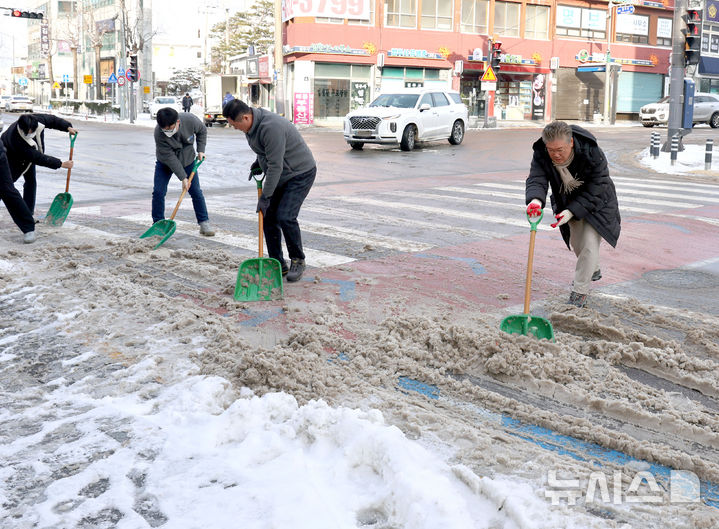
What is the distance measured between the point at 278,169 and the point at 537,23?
149 ft

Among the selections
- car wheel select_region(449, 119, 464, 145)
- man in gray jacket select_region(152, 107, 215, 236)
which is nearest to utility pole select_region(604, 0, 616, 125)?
car wheel select_region(449, 119, 464, 145)

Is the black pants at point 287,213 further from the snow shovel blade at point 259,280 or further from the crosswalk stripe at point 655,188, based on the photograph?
the crosswalk stripe at point 655,188

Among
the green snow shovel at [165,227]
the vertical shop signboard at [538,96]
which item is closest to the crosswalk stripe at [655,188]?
the green snow shovel at [165,227]

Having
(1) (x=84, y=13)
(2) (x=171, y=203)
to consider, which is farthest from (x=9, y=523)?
(1) (x=84, y=13)

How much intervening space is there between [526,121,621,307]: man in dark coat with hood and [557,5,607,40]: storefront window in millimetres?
46189

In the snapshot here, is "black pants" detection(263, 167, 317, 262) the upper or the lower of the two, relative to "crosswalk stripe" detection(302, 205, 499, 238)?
upper

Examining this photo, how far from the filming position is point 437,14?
4369 centimetres

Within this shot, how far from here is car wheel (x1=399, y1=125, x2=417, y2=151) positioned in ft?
71.7

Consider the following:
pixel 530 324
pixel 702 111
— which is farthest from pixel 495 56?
pixel 530 324

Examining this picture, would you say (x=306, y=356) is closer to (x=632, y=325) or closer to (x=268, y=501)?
(x=268, y=501)

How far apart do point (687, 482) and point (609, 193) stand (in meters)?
2.71

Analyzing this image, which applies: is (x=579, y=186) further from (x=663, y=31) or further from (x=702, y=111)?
(x=663, y=31)

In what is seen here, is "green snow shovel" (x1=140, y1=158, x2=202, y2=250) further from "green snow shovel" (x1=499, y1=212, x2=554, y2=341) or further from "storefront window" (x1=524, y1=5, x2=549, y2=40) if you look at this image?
"storefront window" (x1=524, y1=5, x2=549, y2=40)

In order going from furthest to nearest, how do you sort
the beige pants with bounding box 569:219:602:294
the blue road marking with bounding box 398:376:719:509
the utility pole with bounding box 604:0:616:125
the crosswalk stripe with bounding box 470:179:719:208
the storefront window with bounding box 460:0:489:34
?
the utility pole with bounding box 604:0:616:125
the storefront window with bounding box 460:0:489:34
the crosswalk stripe with bounding box 470:179:719:208
the beige pants with bounding box 569:219:602:294
the blue road marking with bounding box 398:376:719:509
